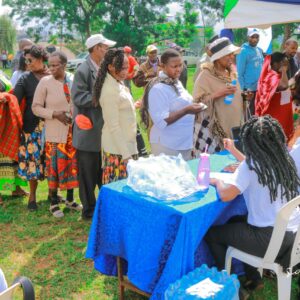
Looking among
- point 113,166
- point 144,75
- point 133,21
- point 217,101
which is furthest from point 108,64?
point 133,21

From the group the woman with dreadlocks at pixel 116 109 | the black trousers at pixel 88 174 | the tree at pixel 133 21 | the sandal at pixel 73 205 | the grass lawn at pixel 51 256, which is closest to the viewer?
the grass lawn at pixel 51 256

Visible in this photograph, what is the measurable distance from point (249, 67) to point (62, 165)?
13.2 ft

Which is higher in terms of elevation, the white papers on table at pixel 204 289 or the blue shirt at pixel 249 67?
the blue shirt at pixel 249 67

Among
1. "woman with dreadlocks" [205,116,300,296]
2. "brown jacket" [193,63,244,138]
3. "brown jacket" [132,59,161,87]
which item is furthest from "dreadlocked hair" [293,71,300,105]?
"brown jacket" [132,59,161,87]

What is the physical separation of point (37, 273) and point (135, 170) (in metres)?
1.37

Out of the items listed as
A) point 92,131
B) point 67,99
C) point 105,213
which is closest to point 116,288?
point 105,213

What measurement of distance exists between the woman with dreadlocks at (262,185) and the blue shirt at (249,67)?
4.78 m

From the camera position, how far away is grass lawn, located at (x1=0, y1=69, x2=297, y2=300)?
3.22 m

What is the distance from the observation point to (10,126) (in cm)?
466

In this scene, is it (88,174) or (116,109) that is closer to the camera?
(116,109)

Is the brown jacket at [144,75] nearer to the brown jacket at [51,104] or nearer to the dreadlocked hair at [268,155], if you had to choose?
the brown jacket at [51,104]

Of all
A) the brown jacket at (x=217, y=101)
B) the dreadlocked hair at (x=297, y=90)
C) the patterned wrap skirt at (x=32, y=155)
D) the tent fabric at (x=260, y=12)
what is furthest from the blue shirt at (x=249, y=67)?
the patterned wrap skirt at (x=32, y=155)

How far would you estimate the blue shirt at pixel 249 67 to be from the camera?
7234 millimetres

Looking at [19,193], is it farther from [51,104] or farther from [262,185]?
[262,185]
